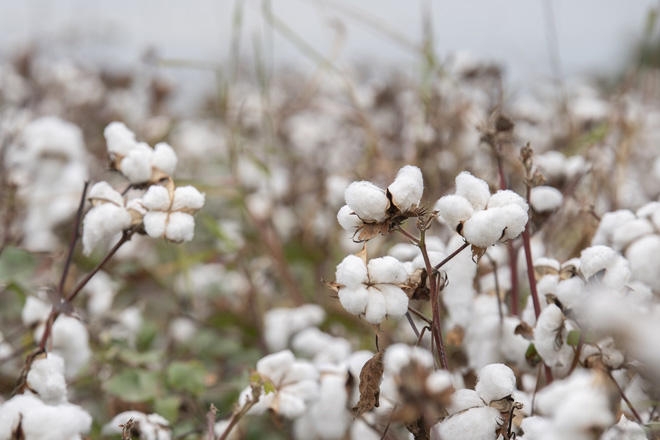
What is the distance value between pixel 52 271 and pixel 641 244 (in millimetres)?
1215

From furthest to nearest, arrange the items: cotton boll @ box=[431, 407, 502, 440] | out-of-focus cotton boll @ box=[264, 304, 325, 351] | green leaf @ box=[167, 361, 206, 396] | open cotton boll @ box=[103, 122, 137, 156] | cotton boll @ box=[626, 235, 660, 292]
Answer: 1. out-of-focus cotton boll @ box=[264, 304, 325, 351]
2. green leaf @ box=[167, 361, 206, 396]
3. open cotton boll @ box=[103, 122, 137, 156]
4. cotton boll @ box=[626, 235, 660, 292]
5. cotton boll @ box=[431, 407, 502, 440]

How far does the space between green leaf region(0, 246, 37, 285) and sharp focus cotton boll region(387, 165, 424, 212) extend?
548 mm

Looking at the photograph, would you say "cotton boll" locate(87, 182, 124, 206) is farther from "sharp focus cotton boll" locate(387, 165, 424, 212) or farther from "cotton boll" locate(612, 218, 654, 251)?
"cotton boll" locate(612, 218, 654, 251)

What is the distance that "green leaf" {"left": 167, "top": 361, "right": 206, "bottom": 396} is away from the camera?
1.10 m

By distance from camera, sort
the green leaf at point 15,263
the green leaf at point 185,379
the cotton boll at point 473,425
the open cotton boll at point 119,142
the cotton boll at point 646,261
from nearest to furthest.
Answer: the cotton boll at point 473,425 < the cotton boll at point 646,261 < the open cotton boll at point 119,142 < the green leaf at point 15,263 < the green leaf at point 185,379

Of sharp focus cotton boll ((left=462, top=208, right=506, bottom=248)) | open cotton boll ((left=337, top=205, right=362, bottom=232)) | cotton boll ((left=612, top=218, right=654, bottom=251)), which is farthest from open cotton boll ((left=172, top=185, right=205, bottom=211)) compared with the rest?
cotton boll ((left=612, top=218, right=654, bottom=251))

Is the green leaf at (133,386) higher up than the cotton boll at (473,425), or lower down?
lower down

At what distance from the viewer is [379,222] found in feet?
2.25

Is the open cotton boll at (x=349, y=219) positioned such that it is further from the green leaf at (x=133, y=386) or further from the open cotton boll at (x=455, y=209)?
the green leaf at (x=133, y=386)

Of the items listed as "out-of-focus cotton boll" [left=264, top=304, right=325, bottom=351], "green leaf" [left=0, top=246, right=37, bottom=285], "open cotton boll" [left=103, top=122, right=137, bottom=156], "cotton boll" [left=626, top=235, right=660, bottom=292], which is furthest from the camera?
"out-of-focus cotton boll" [left=264, top=304, right=325, bottom=351]

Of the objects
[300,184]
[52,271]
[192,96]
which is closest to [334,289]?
[52,271]

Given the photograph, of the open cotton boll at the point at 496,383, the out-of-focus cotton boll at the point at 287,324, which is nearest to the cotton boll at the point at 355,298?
the open cotton boll at the point at 496,383

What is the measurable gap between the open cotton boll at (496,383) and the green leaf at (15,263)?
61 centimetres

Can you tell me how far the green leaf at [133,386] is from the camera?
3.49ft
